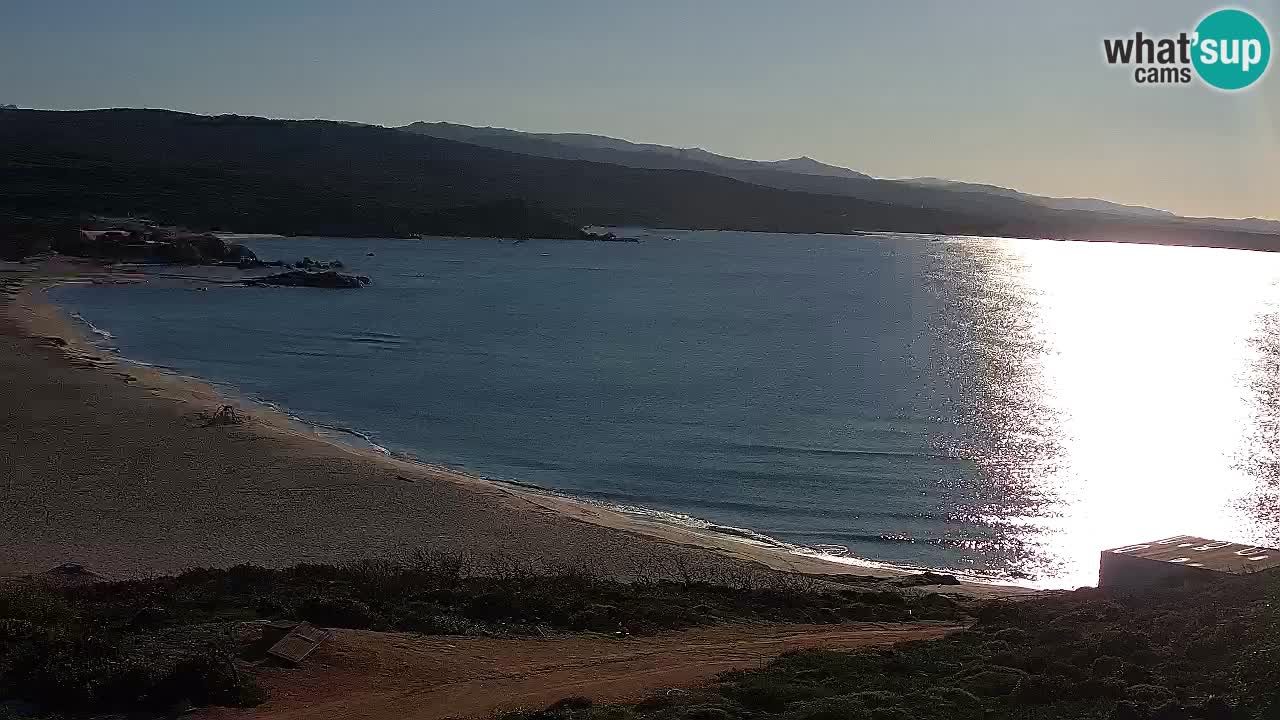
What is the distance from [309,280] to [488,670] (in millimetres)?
72298

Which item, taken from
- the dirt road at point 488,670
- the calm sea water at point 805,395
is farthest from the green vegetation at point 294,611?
the calm sea water at point 805,395

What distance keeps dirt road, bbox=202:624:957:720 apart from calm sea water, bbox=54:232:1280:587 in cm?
923

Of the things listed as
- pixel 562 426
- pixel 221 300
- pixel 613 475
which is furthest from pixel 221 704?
pixel 221 300

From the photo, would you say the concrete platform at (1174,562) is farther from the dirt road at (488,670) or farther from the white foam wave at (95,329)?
the white foam wave at (95,329)

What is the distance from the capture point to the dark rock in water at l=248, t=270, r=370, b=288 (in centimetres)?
7913

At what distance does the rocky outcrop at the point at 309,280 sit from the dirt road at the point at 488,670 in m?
70.3

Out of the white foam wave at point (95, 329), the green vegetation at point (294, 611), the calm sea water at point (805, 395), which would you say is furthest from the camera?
the white foam wave at point (95, 329)

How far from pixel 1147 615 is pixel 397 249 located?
11280cm

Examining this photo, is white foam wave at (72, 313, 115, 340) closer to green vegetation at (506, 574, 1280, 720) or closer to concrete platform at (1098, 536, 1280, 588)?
concrete platform at (1098, 536, 1280, 588)

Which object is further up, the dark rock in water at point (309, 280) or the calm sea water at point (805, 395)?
the dark rock in water at point (309, 280)

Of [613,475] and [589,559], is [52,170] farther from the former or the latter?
[589,559]

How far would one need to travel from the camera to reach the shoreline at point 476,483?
767 inches

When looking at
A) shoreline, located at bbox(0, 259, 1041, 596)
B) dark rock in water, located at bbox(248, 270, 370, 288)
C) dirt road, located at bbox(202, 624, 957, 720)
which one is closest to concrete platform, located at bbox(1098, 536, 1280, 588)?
shoreline, located at bbox(0, 259, 1041, 596)

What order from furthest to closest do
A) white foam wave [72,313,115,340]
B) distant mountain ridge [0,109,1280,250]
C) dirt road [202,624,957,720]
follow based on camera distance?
distant mountain ridge [0,109,1280,250] → white foam wave [72,313,115,340] → dirt road [202,624,957,720]
